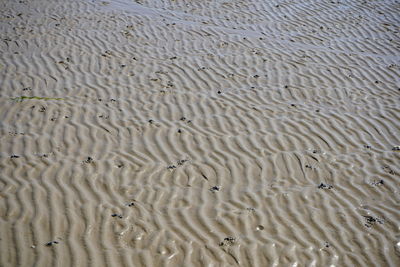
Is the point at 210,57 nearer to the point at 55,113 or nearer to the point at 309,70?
the point at 309,70

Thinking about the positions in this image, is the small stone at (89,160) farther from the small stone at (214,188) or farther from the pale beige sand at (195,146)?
the small stone at (214,188)

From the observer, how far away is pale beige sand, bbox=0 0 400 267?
155 inches

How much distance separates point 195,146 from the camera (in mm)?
5465

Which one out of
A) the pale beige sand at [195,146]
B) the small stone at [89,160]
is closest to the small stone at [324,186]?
the pale beige sand at [195,146]

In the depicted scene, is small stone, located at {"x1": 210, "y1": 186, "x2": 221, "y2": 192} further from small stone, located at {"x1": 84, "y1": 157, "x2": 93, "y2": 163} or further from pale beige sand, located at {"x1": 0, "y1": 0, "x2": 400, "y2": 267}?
small stone, located at {"x1": 84, "y1": 157, "x2": 93, "y2": 163}

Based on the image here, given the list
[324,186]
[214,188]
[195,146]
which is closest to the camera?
[214,188]

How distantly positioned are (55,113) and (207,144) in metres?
2.70

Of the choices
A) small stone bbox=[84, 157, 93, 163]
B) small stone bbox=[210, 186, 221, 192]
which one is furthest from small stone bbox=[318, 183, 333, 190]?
small stone bbox=[84, 157, 93, 163]

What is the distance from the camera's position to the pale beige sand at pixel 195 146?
13.0 feet

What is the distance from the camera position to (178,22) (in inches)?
408

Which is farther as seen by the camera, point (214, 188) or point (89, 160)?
point (89, 160)

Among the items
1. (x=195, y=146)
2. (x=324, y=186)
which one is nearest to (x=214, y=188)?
(x=195, y=146)

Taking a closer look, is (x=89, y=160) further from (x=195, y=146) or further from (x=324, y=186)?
(x=324, y=186)

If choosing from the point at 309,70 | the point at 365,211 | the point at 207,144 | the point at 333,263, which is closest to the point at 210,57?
the point at 309,70
